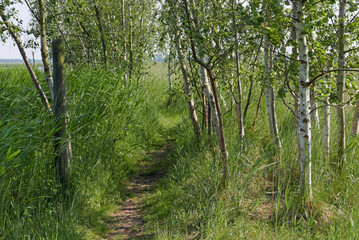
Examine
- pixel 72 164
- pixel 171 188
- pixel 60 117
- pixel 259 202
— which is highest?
pixel 60 117

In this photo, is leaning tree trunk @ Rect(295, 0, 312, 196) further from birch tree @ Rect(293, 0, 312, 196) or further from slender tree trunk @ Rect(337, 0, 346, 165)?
slender tree trunk @ Rect(337, 0, 346, 165)

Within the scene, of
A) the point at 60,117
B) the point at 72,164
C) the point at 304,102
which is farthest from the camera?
the point at 72,164

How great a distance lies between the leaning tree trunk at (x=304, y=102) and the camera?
10.4 ft

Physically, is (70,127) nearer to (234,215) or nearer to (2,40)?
(2,40)

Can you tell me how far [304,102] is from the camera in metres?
3.29

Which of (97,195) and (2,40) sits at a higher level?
(2,40)

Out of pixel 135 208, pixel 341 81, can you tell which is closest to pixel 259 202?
pixel 341 81

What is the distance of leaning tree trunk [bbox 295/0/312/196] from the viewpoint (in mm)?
3158

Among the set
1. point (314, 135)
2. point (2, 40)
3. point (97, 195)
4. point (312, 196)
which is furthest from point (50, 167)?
point (314, 135)

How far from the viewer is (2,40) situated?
4809mm

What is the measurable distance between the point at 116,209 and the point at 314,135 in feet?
10.0

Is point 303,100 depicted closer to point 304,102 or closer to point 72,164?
point 304,102

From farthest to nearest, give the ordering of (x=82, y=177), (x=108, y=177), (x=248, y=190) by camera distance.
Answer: (x=108, y=177)
(x=82, y=177)
(x=248, y=190)

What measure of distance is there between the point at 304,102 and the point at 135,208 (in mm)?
2844
